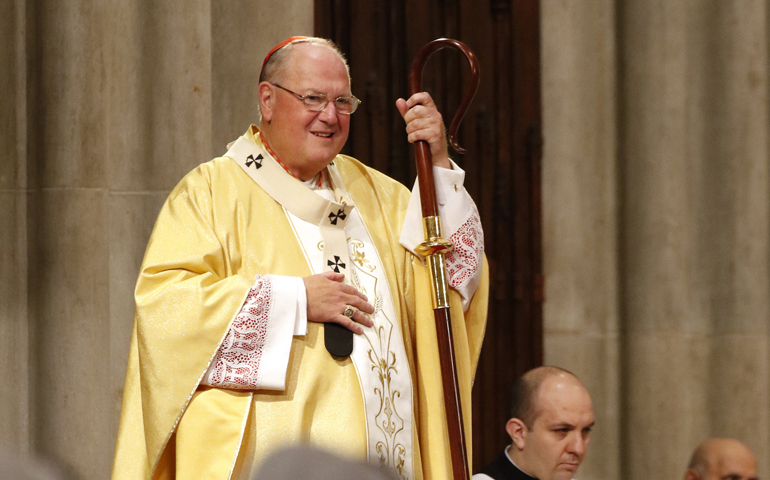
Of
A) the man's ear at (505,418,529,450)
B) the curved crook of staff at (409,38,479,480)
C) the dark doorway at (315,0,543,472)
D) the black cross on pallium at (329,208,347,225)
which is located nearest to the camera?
the curved crook of staff at (409,38,479,480)

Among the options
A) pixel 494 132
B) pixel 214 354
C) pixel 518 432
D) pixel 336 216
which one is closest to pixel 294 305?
pixel 214 354

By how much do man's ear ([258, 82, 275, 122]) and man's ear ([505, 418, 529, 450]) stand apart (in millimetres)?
1412

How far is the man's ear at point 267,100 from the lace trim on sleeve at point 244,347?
649 mm

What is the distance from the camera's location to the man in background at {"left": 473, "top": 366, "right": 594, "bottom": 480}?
12.1 feet

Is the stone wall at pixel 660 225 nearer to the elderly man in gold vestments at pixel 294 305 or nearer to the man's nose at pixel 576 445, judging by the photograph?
the man's nose at pixel 576 445

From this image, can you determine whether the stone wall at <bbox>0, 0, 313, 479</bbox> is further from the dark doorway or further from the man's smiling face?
the man's smiling face

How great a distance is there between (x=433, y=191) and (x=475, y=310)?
47 centimetres

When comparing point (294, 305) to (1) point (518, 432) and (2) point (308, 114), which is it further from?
(1) point (518, 432)

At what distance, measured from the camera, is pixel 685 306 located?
481 cm

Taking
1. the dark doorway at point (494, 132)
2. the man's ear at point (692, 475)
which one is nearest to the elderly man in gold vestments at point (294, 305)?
the man's ear at point (692, 475)

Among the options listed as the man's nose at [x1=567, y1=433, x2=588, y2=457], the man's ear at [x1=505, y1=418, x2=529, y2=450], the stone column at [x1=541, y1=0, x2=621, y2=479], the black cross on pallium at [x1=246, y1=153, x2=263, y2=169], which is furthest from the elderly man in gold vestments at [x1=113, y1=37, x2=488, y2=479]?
the stone column at [x1=541, y1=0, x2=621, y2=479]

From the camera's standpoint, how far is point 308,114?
315 cm

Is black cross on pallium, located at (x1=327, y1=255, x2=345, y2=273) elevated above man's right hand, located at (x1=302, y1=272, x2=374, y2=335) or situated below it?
above

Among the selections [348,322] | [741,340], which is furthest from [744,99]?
[348,322]
